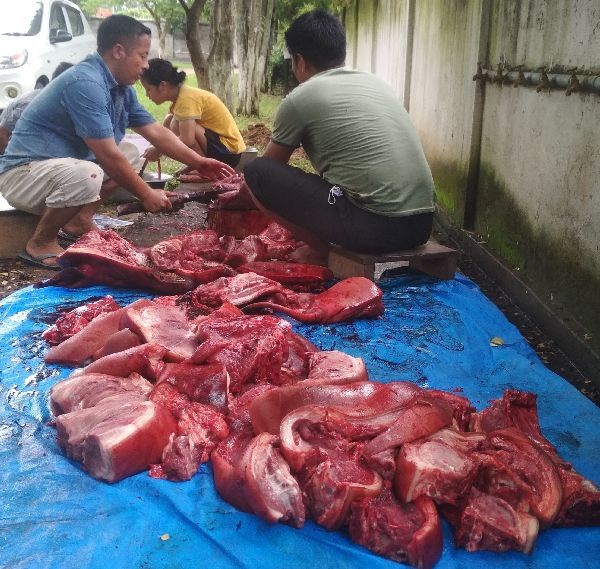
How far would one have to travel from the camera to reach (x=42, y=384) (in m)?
3.29

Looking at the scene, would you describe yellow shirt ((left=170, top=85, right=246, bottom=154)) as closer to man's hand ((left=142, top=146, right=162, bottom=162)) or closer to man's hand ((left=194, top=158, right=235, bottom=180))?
man's hand ((left=142, top=146, right=162, bottom=162))

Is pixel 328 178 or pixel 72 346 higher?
pixel 328 178

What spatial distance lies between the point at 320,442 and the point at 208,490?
1.49 feet

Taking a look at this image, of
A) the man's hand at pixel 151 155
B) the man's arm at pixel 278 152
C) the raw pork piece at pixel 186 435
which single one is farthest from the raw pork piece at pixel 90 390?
the man's hand at pixel 151 155

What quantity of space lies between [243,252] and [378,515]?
10.0 feet

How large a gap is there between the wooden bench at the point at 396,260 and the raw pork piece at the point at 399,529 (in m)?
2.47

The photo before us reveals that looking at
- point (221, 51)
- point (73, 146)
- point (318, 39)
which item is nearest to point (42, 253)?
point (73, 146)

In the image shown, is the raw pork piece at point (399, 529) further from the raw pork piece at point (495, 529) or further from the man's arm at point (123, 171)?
the man's arm at point (123, 171)

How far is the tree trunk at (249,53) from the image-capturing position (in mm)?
17359

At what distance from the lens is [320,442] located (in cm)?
252

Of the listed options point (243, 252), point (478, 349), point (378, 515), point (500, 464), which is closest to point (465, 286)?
point (478, 349)

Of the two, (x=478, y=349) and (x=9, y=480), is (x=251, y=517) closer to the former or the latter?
(x=9, y=480)

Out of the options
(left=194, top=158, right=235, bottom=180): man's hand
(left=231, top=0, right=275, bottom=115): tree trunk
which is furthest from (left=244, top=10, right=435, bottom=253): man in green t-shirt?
(left=231, top=0, right=275, bottom=115): tree trunk

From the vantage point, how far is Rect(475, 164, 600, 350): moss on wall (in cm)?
404
